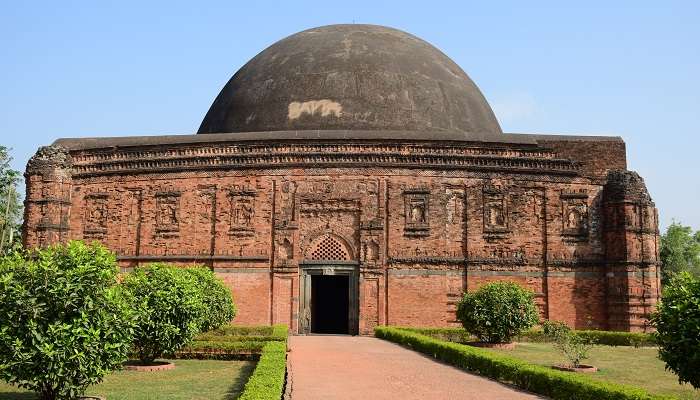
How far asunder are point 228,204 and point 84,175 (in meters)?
4.25

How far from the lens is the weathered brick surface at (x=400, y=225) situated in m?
16.3

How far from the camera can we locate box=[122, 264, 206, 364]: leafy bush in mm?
9812

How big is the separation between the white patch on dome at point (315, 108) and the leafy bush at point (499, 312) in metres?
7.06

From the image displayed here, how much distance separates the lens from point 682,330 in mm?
6914

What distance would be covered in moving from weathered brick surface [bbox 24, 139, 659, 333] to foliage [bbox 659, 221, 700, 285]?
685 inches

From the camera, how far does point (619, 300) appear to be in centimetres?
1642

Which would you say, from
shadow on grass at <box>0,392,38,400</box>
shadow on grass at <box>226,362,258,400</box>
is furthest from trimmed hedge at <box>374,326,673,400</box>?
shadow on grass at <box>0,392,38,400</box>

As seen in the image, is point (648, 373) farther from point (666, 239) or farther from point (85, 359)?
point (666, 239)

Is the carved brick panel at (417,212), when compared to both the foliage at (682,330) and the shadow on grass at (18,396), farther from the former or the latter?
the shadow on grass at (18,396)

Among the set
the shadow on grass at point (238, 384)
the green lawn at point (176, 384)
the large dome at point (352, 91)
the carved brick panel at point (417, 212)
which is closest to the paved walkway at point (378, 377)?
the shadow on grass at point (238, 384)

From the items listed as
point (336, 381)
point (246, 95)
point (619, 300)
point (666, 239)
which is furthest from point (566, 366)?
point (666, 239)

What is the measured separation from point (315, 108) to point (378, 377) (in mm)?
10759

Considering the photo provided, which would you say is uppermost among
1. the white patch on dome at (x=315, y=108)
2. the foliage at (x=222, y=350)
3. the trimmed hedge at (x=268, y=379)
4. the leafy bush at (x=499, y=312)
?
the white patch on dome at (x=315, y=108)

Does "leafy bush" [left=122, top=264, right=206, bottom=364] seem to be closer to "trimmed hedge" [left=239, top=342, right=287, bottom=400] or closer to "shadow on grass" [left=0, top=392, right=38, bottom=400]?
"trimmed hedge" [left=239, top=342, right=287, bottom=400]
